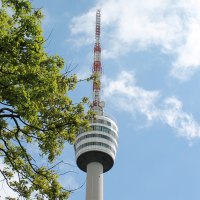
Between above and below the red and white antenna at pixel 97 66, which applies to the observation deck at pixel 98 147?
below

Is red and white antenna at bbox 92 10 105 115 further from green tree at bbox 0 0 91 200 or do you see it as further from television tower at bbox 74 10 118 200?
green tree at bbox 0 0 91 200

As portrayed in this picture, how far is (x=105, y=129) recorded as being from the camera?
11581cm

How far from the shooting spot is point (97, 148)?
4429 inches

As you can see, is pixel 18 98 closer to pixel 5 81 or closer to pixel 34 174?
pixel 5 81

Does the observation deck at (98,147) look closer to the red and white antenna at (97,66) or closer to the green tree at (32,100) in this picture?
the red and white antenna at (97,66)

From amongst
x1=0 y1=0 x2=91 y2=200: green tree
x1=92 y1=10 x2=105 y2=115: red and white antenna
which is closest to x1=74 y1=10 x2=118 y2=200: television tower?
x1=92 y1=10 x2=105 y2=115: red and white antenna

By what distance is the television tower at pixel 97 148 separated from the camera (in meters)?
108

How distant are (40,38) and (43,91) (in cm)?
239

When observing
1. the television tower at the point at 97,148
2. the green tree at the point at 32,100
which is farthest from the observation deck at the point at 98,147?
the green tree at the point at 32,100

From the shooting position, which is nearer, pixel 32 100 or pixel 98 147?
pixel 32 100

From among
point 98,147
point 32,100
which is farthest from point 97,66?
point 32,100

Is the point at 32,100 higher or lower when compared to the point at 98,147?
lower

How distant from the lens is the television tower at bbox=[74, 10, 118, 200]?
355 ft

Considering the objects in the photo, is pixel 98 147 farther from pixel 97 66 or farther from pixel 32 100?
pixel 32 100
